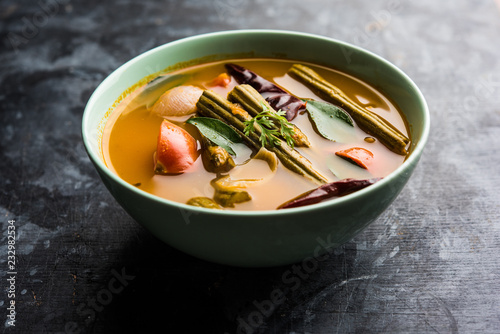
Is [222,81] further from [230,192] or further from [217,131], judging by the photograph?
[230,192]

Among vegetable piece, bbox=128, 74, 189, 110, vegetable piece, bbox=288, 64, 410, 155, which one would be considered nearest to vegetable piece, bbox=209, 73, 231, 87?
vegetable piece, bbox=128, 74, 189, 110

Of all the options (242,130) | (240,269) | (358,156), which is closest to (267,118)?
(242,130)

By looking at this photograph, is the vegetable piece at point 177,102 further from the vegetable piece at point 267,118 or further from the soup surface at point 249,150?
the vegetable piece at point 267,118

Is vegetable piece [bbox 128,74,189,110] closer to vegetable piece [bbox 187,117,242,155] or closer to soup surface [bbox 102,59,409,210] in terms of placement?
soup surface [bbox 102,59,409,210]

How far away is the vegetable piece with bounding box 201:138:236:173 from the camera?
1.63m

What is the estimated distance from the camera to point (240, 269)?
64.7 inches

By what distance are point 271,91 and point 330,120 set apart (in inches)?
10.6

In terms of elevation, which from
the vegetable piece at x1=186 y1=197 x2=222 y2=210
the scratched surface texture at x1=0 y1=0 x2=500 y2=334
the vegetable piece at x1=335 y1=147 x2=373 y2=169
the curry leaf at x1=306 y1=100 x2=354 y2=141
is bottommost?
the scratched surface texture at x1=0 y1=0 x2=500 y2=334

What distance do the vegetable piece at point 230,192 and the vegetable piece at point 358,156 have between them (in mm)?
309

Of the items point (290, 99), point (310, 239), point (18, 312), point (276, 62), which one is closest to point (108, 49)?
point (276, 62)

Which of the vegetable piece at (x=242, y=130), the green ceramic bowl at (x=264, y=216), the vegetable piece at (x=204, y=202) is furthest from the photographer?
the vegetable piece at (x=242, y=130)

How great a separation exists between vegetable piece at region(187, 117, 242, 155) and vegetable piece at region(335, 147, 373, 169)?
0.33 m

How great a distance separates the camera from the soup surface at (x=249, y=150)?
1.58 meters

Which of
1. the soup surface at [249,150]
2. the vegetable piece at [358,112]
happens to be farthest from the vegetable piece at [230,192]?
the vegetable piece at [358,112]
